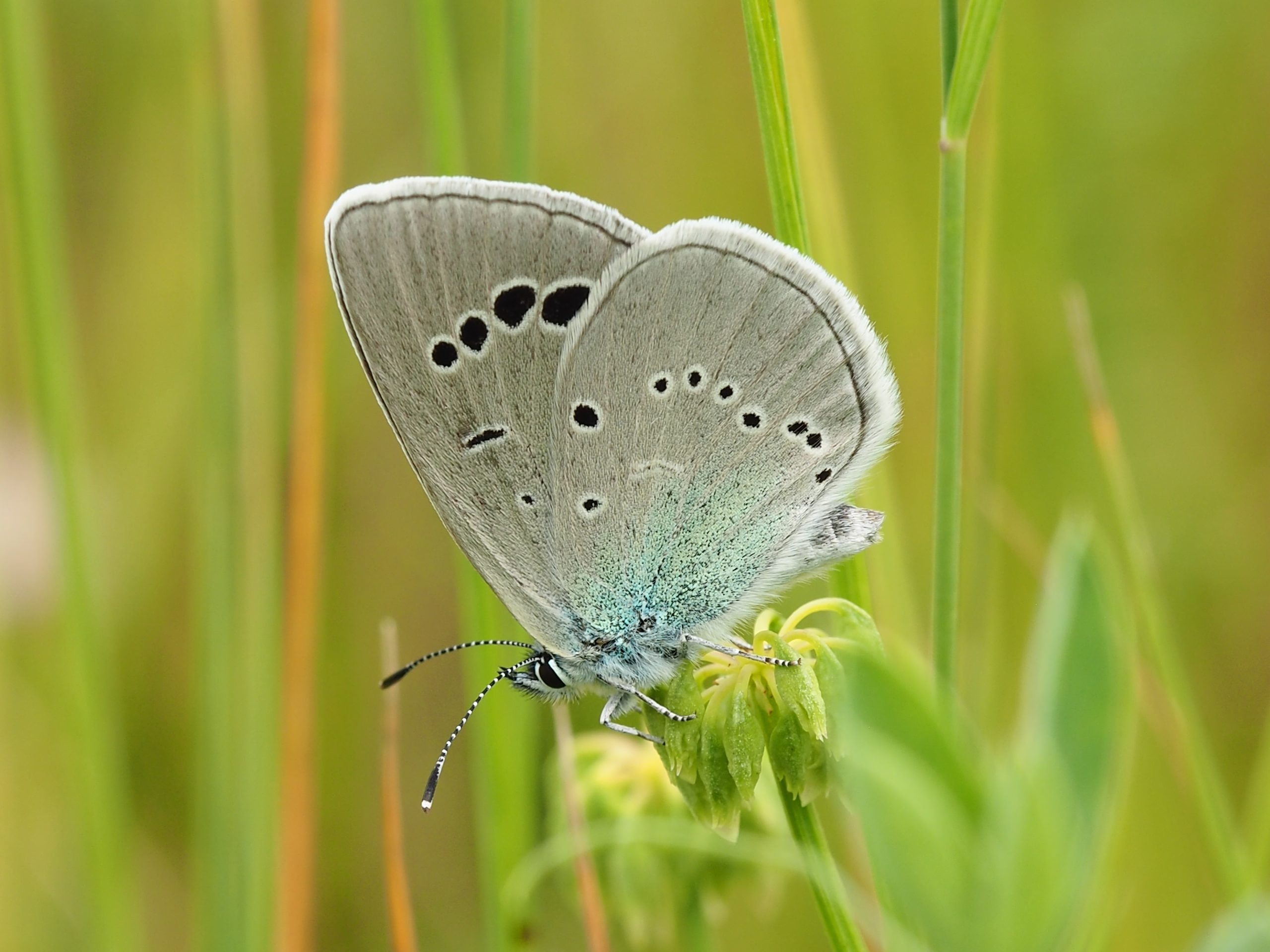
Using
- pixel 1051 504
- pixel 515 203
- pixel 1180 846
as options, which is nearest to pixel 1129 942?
pixel 1180 846

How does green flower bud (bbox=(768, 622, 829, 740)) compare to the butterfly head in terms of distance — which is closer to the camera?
green flower bud (bbox=(768, 622, 829, 740))

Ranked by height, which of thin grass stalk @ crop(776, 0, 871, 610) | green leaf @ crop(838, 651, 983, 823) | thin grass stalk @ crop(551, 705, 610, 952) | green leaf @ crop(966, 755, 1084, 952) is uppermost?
thin grass stalk @ crop(776, 0, 871, 610)

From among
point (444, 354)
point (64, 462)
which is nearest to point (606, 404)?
point (444, 354)

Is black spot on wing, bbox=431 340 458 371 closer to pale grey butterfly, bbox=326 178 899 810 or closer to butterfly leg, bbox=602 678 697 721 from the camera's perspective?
pale grey butterfly, bbox=326 178 899 810

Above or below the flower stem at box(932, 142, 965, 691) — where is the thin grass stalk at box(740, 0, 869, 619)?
above

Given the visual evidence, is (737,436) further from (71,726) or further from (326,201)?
(71,726)

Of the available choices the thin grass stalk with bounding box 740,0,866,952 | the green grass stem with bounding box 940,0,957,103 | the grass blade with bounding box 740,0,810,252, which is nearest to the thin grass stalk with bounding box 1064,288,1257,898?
the thin grass stalk with bounding box 740,0,866,952
